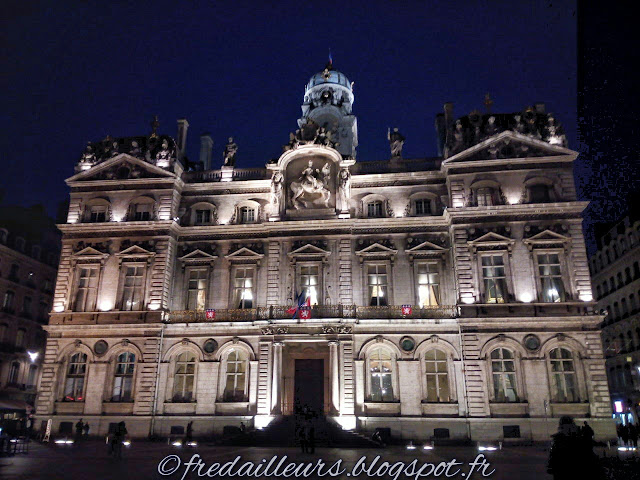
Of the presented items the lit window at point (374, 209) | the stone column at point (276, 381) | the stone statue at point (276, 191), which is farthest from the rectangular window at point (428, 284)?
the stone statue at point (276, 191)

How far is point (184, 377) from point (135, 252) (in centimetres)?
953

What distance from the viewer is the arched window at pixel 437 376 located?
33.3 metres

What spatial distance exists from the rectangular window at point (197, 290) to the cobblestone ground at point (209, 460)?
384 inches

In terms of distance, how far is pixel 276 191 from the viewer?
38.6 metres

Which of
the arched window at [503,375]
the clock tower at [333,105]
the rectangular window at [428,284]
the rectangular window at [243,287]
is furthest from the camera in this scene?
the clock tower at [333,105]

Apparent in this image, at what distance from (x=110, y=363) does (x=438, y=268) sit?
23.3 metres

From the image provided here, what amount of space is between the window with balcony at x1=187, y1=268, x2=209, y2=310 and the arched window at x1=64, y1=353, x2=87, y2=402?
8.02 meters

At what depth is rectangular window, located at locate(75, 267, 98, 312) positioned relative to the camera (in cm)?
3694

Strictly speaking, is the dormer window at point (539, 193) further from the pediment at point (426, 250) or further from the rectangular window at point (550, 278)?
the pediment at point (426, 250)

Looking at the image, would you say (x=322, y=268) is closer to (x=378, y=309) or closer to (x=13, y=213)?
(x=378, y=309)

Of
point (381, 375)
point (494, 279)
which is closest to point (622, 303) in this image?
point (494, 279)

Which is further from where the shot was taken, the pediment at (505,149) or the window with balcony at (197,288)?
the window with balcony at (197,288)

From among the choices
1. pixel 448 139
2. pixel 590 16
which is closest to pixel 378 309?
pixel 448 139

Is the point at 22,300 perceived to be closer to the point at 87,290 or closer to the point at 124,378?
the point at 87,290
